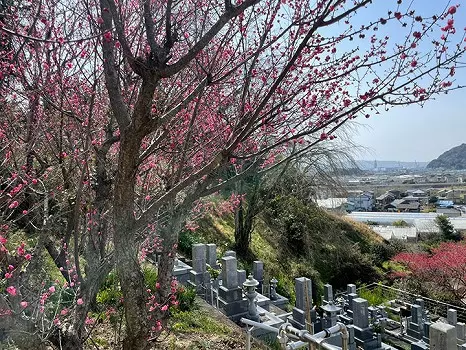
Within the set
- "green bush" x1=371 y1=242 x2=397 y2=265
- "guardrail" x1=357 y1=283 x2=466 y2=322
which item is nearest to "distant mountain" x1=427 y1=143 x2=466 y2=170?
"green bush" x1=371 y1=242 x2=397 y2=265

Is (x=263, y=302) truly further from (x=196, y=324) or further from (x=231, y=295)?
(x=196, y=324)

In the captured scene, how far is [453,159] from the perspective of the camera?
140625mm

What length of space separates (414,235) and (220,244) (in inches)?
477

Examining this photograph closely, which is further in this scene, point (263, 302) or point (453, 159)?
point (453, 159)

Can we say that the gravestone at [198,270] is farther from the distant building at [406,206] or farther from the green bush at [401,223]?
the distant building at [406,206]

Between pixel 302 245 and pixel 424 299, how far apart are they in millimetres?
5033

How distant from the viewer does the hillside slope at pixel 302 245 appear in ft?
44.1

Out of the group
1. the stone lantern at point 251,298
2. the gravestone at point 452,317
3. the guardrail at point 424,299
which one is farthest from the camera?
the guardrail at point 424,299

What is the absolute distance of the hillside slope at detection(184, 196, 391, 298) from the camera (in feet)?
44.1

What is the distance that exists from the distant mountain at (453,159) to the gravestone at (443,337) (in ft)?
489

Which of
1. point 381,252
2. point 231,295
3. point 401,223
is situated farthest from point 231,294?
point 401,223

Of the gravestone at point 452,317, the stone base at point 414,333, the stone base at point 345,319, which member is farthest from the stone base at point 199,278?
the gravestone at point 452,317

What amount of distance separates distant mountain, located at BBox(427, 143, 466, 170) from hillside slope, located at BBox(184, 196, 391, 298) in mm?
137503

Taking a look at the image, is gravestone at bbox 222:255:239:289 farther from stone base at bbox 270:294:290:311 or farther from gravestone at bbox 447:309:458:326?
gravestone at bbox 447:309:458:326
